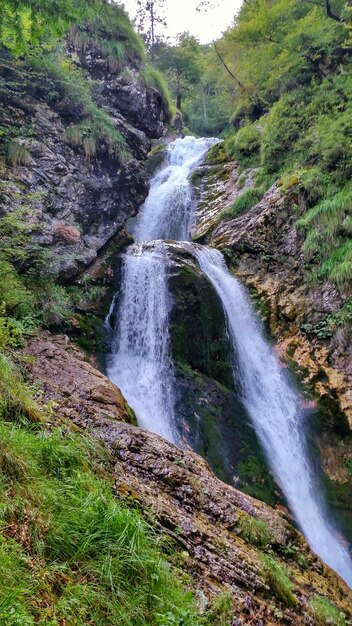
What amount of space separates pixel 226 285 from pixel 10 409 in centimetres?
801

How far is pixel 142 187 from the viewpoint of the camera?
37.8 feet

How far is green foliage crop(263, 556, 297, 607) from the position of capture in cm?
331

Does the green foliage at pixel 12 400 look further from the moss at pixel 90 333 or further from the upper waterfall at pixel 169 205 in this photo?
the upper waterfall at pixel 169 205

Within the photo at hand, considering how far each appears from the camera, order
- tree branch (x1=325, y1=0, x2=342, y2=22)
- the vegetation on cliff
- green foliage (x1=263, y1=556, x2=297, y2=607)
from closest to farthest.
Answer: green foliage (x1=263, y1=556, x2=297, y2=607), the vegetation on cliff, tree branch (x1=325, y1=0, x2=342, y2=22)

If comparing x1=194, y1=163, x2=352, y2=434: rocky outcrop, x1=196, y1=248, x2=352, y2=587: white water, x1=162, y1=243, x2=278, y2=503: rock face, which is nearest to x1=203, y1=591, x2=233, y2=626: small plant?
x1=162, y1=243, x2=278, y2=503: rock face

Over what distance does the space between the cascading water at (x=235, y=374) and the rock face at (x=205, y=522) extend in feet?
6.92

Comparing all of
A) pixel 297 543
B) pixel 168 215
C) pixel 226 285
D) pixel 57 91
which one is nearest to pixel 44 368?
pixel 297 543

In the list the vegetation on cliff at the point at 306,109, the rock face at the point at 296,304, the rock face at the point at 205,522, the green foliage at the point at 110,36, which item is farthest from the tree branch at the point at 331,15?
the rock face at the point at 205,522

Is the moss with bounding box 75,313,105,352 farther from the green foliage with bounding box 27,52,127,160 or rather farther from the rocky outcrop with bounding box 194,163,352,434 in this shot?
the green foliage with bounding box 27,52,127,160

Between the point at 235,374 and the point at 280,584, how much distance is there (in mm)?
5435

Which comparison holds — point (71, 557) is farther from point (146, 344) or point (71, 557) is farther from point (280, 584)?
point (146, 344)

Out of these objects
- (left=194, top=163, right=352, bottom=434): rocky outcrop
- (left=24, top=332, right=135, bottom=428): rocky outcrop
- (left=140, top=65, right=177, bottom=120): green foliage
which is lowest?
(left=24, top=332, right=135, bottom=428): rocky outcrop

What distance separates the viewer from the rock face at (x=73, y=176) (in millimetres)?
8438

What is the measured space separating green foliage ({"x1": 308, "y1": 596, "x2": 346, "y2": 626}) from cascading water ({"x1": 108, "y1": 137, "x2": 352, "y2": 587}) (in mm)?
2883
